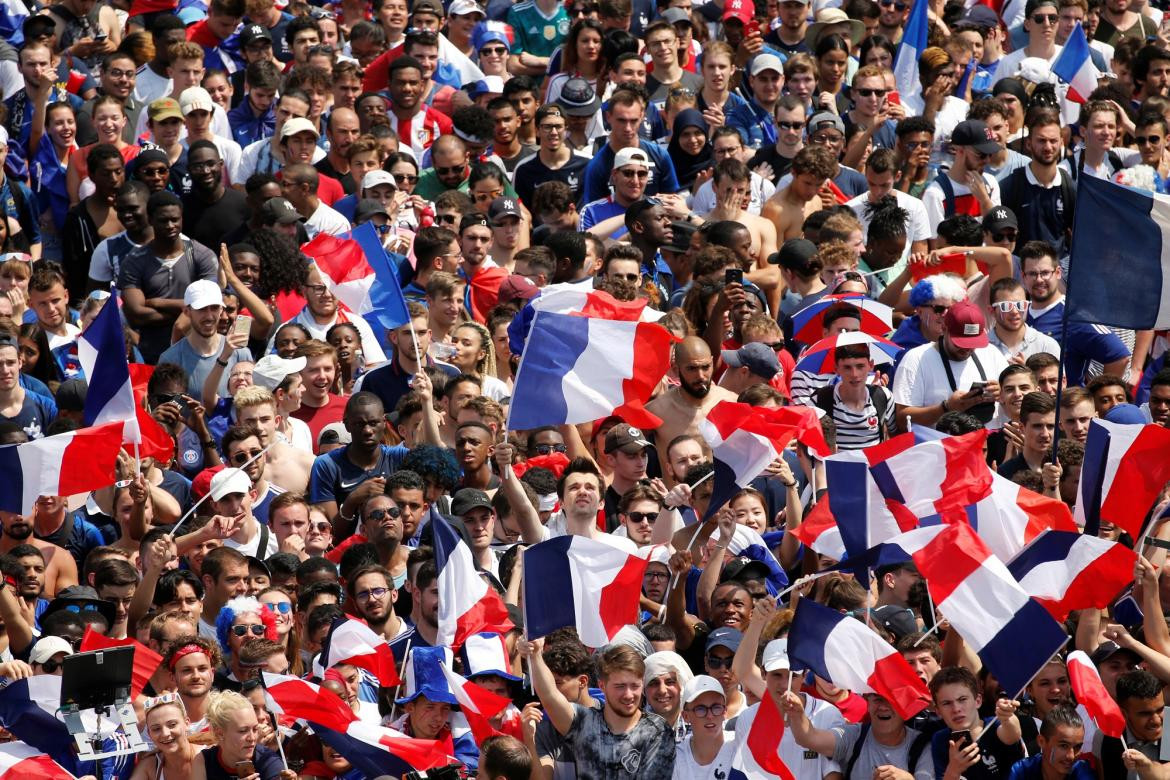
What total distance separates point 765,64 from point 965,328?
4.25 m

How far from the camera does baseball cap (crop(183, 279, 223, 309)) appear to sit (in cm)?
1509

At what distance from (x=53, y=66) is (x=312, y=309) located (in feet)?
11.2

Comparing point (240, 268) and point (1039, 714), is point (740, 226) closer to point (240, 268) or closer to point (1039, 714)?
point (240, 268)

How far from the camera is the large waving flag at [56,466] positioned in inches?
509

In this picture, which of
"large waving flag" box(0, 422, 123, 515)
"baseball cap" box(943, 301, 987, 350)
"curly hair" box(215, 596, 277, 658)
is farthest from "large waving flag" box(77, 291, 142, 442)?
"baseball cap" box(943, 301, 987, 350)

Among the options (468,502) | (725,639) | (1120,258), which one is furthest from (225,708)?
(1120,258)

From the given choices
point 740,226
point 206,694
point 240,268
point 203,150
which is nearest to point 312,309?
point 240,268

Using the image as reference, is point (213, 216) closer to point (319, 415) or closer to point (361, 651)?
point (319, 415)

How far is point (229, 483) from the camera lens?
13.5m

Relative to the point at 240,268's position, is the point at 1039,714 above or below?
above

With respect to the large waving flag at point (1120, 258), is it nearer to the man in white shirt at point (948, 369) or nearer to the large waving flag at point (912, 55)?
the man in white shirt at point (948, 369)

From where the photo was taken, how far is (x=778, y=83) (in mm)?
18328

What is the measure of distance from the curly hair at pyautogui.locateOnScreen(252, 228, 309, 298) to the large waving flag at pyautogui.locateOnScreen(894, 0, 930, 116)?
5.25m

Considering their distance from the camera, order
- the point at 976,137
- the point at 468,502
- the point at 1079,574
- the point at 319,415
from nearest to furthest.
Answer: the point at 1079,574
the point at 468,502
the point at 319,415
the point at 976,137
